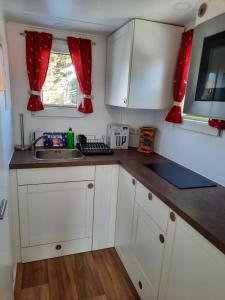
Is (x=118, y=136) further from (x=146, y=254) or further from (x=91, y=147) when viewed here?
(x=146, y=254)

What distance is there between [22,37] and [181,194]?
189 cm

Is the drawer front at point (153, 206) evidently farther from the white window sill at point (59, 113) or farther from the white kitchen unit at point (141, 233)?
the white window sill at point (59, 113)

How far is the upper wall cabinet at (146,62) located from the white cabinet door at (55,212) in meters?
0.88

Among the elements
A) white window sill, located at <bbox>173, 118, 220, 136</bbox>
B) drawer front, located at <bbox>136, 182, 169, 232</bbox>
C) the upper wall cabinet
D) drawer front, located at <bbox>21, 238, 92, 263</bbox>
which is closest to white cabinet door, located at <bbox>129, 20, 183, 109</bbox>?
the upper wall cabinet

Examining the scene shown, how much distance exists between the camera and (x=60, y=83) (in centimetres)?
214

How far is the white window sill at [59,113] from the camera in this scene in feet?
6.93

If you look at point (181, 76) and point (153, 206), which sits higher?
point (181, 76)

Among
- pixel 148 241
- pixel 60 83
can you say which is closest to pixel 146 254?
pixel 148 241

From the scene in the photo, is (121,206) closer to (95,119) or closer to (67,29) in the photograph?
(95,119)

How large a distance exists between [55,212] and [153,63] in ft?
4.96

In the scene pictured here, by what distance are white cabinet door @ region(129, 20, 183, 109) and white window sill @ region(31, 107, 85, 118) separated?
2.28ft

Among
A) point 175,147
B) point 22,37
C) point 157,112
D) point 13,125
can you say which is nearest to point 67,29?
point 22,37

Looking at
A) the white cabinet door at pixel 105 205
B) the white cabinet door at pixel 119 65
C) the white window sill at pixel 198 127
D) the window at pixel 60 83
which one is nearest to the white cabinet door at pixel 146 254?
the white cabinet door at pixel 105 205

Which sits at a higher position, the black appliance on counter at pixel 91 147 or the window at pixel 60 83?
the window at pixel 60 83
